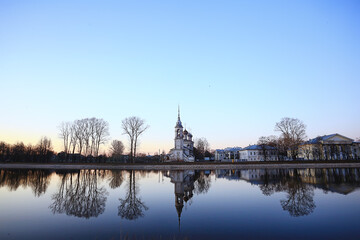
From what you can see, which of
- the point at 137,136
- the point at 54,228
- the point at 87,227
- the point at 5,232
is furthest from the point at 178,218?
the point at 137,136

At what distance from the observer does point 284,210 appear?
11461 mm

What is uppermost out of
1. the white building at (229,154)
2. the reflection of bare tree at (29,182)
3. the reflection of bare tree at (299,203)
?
the white building at (229,154)

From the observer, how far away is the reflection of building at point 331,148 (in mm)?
71062

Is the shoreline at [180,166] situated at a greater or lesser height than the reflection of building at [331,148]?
lesser

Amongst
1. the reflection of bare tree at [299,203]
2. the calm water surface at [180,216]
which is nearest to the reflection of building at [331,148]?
the reflection of bare tree at [299,203]

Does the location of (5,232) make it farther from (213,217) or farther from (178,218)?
(213,217)

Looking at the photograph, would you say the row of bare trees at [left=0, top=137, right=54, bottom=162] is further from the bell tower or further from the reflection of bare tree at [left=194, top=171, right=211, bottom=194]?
the reflection of bare tree at [left=194, top=171, right=211, bottom=194]

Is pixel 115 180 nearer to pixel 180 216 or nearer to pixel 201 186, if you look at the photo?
pixel 201 186

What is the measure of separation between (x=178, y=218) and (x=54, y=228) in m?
5.42

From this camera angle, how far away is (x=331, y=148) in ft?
239

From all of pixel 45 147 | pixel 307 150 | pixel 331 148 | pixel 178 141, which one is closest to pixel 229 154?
pixel 307 150

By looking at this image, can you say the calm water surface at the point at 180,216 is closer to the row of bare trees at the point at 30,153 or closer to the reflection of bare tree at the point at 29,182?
the reflection of bare tree at the point at 29,182

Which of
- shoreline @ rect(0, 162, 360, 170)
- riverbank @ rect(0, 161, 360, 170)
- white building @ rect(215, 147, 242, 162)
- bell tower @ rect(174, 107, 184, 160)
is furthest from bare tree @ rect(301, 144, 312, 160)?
bell tower @ rect(174, 107, 184, 160)

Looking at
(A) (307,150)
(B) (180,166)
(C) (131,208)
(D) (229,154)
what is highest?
(A) (307,150)
